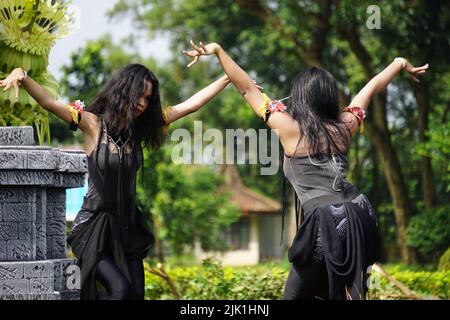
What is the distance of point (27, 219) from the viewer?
19.6 feet

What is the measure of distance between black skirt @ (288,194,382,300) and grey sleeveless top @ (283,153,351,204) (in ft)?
0.36

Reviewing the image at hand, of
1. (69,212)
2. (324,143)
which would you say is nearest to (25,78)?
(324,143)

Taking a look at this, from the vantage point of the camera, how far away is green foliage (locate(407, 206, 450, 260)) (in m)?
16.6

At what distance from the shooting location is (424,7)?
18812 mm

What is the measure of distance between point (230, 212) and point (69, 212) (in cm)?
2117

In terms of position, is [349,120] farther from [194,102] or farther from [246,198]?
[246,198]

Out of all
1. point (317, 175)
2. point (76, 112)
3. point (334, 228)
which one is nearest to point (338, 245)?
point (334, 228)

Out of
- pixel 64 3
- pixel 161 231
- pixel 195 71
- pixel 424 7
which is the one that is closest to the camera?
pixel 64 3

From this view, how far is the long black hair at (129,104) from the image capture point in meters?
5.48

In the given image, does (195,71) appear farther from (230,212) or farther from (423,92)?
(423,92)

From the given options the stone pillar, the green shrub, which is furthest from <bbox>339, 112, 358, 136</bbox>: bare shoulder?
the green shrub

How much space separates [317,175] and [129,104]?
45.4 inches

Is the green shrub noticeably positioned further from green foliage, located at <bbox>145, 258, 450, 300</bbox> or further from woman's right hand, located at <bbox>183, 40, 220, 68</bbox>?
woman's right hand, located at <bbox>183, 40, 220, 68</bbox>

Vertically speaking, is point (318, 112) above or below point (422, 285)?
above
